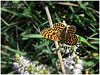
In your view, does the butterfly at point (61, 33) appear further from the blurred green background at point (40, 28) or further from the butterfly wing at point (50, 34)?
the blurred green background at point (40, 28)

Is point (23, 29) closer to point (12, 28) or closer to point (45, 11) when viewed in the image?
point (12, 28)

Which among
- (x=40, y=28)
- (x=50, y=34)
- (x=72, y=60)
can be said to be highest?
(x=40, y=28)

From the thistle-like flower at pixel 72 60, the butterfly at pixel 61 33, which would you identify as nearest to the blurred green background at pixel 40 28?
the thistle-like flower at pixel 72 60

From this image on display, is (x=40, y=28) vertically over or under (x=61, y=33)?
over

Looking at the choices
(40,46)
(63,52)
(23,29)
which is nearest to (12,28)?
(23,29)

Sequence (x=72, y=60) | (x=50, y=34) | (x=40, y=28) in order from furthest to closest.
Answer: (x=40, y=28) → (x=72, y=60) → (x=50, y=34)

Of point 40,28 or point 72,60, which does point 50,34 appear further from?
point 40,28

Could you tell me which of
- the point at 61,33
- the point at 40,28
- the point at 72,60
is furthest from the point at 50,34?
the point at 40,28
